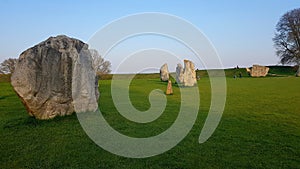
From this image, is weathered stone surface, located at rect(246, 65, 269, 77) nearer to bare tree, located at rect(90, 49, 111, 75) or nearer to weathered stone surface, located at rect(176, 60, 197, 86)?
weathered stone surface, located at rect(176, 60, 197, 86)

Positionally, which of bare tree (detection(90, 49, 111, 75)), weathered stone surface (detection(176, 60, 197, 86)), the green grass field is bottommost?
the green grass field

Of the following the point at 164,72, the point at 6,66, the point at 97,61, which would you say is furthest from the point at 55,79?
the point at 6,66

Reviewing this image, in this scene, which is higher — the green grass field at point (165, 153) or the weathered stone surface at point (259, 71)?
the weathered stone surface at point (259, 71)

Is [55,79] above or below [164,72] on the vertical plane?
below

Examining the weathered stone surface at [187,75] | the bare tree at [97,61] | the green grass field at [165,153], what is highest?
the bare tree at [97,61]

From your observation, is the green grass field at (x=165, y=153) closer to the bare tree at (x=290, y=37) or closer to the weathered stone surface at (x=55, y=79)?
the weathered stone surface at (x=55, y=79)

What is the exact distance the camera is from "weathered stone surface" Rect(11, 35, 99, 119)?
7746 mm

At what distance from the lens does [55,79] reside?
27.2 feet

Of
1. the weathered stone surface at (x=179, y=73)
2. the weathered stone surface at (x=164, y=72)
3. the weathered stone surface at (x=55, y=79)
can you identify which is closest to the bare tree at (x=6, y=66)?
the weathered stone surface at (x=164, y=72)

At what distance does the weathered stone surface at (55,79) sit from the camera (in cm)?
775

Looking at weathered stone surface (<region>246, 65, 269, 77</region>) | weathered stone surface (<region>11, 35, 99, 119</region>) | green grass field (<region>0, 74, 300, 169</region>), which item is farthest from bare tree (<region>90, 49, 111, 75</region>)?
weathered stone surface (<region>246, 65, 269, 77</region>)

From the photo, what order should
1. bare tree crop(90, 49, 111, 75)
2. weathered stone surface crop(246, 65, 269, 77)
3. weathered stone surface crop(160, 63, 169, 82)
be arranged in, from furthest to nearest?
weathered stone surface crop(246, 65, 269, 77)
weathered stone surface crop(160, 63, 169, 82)
bare tree crop(90, 49, 111, 75)

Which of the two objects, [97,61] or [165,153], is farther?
[97,61]

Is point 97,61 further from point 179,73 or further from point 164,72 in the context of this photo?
point 164,72
